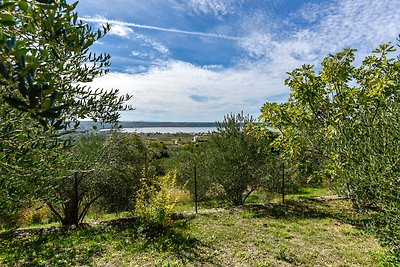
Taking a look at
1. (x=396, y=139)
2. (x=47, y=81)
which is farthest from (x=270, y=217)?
(x=47, y=81)

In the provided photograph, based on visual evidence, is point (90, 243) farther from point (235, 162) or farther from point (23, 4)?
point (23, 4)

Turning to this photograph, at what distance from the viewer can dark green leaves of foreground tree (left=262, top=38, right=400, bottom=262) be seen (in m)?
3.67

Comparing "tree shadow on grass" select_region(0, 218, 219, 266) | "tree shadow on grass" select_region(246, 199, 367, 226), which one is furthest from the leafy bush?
"tree shadow on grass" select_region(246, 199, 367, 226)

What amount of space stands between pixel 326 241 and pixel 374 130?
16.6ft

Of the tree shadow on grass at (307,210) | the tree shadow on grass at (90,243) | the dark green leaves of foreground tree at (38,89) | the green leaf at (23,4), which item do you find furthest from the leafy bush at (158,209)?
the green leaf at (23,4)

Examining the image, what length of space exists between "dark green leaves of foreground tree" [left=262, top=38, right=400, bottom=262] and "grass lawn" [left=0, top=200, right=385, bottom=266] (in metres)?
1.53

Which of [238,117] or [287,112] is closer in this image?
[287,112]

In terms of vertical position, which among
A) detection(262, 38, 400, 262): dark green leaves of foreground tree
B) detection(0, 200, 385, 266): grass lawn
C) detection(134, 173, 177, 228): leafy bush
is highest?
detection(262, 38, 400, 262): dark green leaves of foreground tree

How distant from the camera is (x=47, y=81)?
1.03m

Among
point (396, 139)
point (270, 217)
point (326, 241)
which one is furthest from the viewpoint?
point (270, 217)

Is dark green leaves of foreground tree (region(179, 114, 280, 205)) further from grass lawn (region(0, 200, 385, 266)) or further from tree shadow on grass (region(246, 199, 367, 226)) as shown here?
grass lawn (region(0, 200, 385, 266))

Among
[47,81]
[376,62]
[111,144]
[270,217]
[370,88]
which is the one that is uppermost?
[376,62]

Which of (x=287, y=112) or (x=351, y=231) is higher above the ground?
(x=287, y=112)

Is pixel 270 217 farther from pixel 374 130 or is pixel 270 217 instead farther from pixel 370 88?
pixel 374 130
